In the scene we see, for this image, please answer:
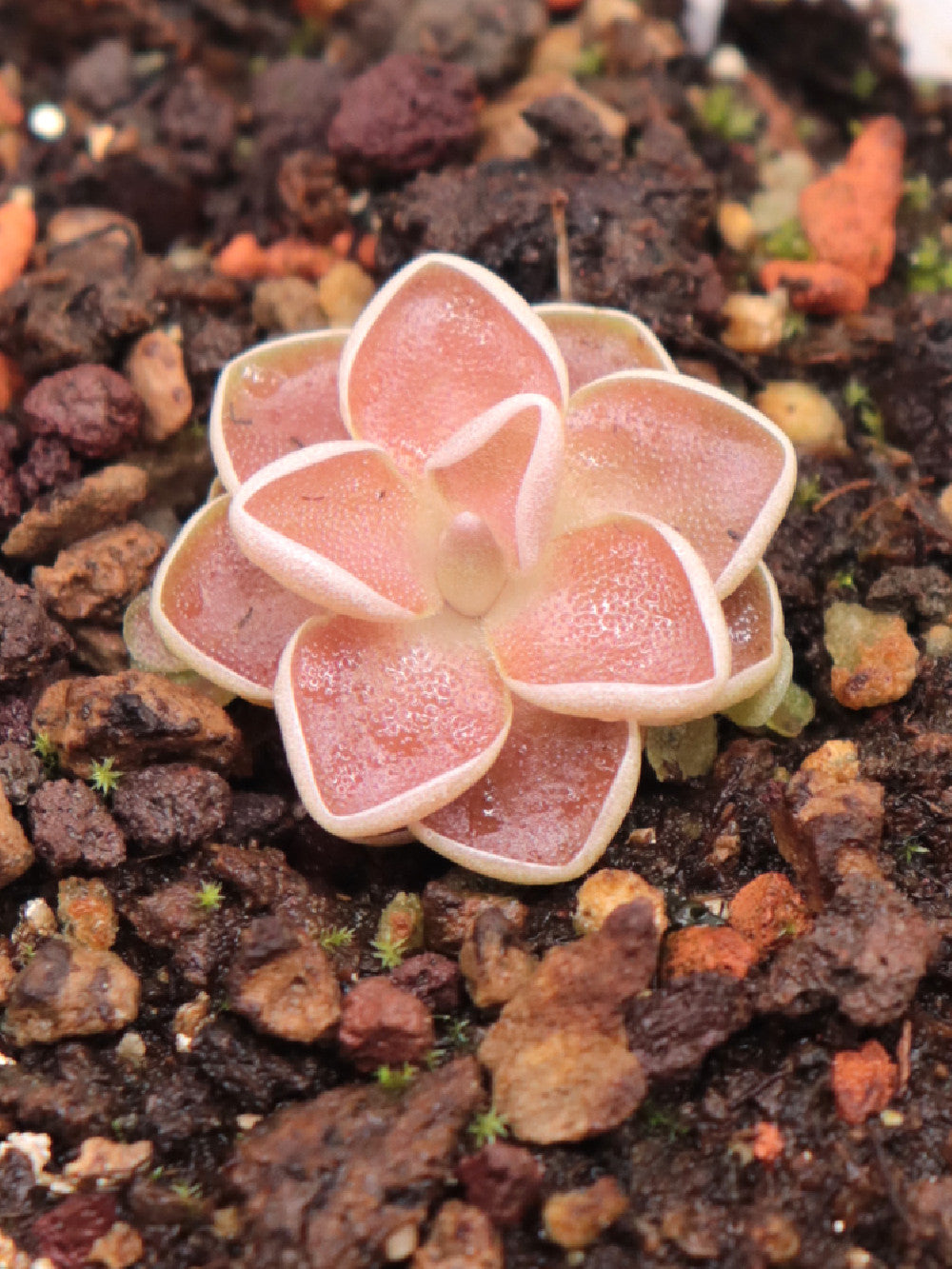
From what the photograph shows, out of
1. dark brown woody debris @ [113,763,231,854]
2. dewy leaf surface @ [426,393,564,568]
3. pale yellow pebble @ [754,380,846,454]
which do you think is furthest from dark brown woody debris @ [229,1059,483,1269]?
pale yellow pebble @ [754,380,846,454]

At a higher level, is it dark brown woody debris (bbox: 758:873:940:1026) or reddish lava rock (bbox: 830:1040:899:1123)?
dark brown woody debris (bbox: 758:873:940:1026)

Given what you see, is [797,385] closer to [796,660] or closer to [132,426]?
[796,660]

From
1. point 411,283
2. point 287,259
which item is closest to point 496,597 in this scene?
point 411,283

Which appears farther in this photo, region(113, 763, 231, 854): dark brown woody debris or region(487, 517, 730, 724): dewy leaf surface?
region(113, 763, 231, 854): dark brown woody debris

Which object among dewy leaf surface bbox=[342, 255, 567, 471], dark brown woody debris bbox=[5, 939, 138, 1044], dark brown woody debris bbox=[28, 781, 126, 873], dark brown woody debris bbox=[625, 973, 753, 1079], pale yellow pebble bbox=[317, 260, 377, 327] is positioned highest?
dewy leaf surface bbox=[342, 255, 567, 471]

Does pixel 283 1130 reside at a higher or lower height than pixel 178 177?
lower

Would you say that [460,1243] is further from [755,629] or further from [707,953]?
[755,629]

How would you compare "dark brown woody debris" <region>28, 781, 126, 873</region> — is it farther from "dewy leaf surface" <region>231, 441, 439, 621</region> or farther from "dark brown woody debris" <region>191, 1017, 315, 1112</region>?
"dewy leaf surface" <region>231, 441, 439, 621</region>
